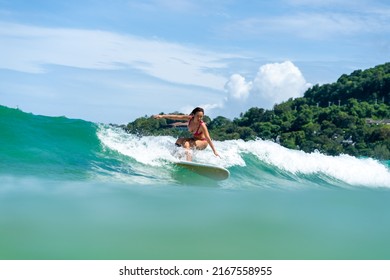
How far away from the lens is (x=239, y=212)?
831 centimetres

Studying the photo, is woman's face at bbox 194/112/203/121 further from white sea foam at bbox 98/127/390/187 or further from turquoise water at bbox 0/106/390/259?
turquoise water at bbox 0/106/390/259

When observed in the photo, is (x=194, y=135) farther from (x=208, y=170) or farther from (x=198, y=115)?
(x=208, y=170)

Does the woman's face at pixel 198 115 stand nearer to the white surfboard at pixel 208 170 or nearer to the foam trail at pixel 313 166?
the white surfboard at pixel 208 170

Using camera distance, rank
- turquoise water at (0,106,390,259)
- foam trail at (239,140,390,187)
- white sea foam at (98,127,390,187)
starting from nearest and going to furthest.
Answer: turquoise water at (0,106,390,259) < white sea foam at (98,127,390,187) < foam trail at (239,140,390,187)

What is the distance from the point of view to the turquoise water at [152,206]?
Result: 21.7 ft

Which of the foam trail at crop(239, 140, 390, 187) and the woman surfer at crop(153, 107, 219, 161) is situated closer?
the woman surfer at crop(153, 107, 219, 161)

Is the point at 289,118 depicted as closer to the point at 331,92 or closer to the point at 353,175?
the point at 331,92

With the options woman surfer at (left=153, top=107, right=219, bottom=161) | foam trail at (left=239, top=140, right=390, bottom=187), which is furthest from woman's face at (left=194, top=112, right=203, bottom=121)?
foam trail at (left=239, top=140, right=390, bottom=187)

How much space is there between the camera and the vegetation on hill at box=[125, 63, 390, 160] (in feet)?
231

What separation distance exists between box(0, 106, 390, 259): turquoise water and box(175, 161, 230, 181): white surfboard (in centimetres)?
16

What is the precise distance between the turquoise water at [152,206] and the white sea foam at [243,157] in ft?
0.16
